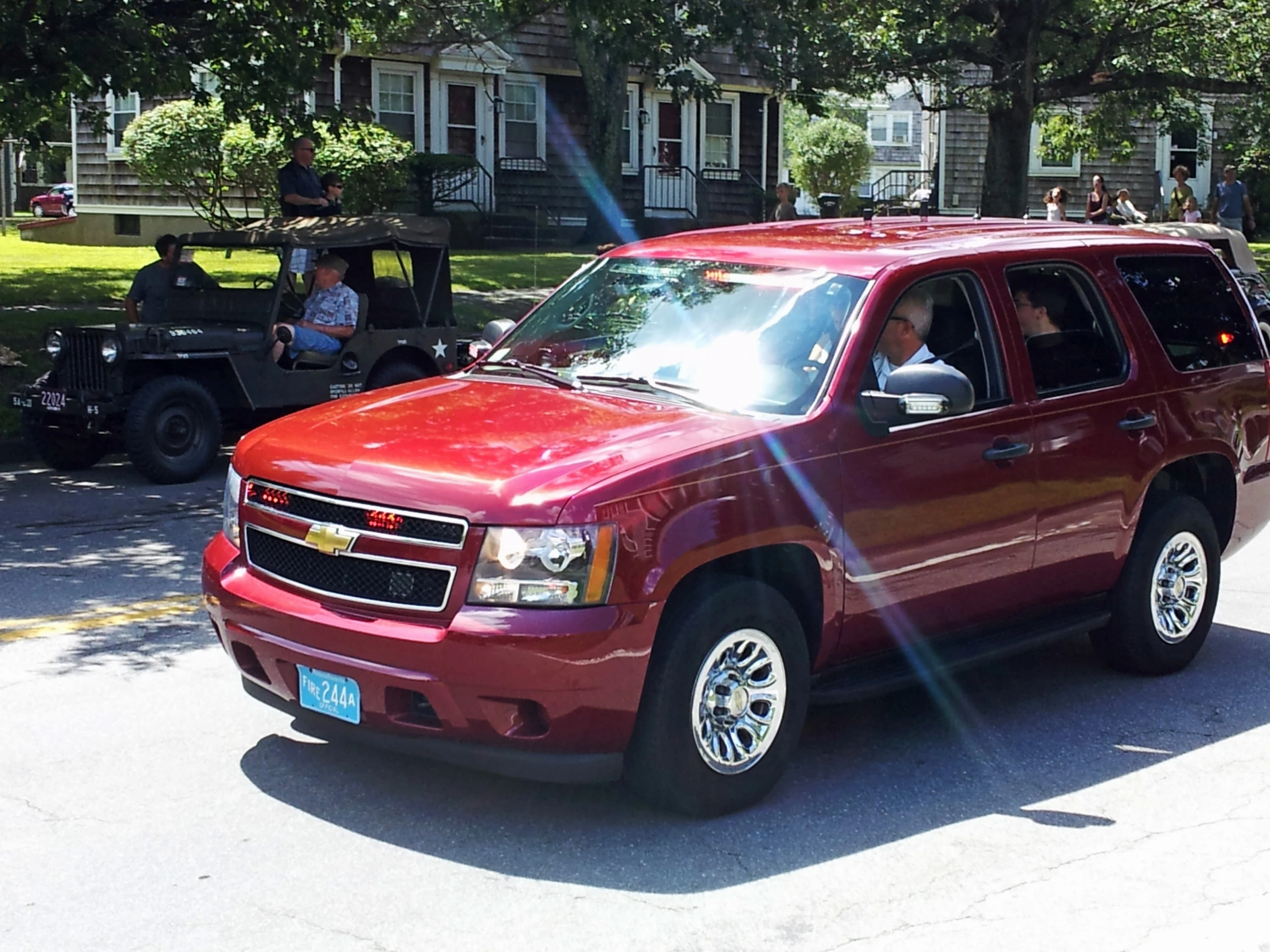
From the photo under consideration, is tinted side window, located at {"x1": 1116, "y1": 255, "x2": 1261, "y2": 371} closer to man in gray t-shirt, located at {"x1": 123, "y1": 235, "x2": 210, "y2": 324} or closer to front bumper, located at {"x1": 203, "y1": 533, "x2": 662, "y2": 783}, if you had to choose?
front bumper, located at {"x1": 203, "y1": 533, "x2": 662, "y2": 783}

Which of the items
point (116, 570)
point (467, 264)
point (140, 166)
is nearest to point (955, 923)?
point (116, 570)

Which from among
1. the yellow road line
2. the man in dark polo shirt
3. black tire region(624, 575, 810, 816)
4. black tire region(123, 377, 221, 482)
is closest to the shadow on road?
black tire region(624, 575, 810, 816)

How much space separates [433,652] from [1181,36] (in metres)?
21.9

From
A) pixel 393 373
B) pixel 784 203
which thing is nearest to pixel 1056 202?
pixel 784 203

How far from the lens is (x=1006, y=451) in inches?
237

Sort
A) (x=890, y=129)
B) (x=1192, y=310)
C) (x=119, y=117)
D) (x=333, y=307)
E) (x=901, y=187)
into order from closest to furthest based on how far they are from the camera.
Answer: (x=1192, y=310) → (x=333, y=307) → (x=119, y=117) → (x=901, y=187) → (x=890, y=129)

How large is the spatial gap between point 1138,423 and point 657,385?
82.6 inches

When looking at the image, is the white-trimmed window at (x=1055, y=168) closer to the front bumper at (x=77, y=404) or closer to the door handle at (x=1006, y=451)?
the front bumper at (x=77, y=404)

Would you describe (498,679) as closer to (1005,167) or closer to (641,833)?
(641,833)

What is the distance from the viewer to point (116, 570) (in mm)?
8859

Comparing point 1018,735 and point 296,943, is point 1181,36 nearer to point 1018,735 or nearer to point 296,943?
point 1018,735

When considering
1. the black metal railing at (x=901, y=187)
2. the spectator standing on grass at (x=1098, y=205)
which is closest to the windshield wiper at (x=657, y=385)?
the spectator standing on grass at (x=1098, y=205)

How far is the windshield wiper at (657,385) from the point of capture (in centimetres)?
564

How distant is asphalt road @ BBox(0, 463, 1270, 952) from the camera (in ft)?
14.6
